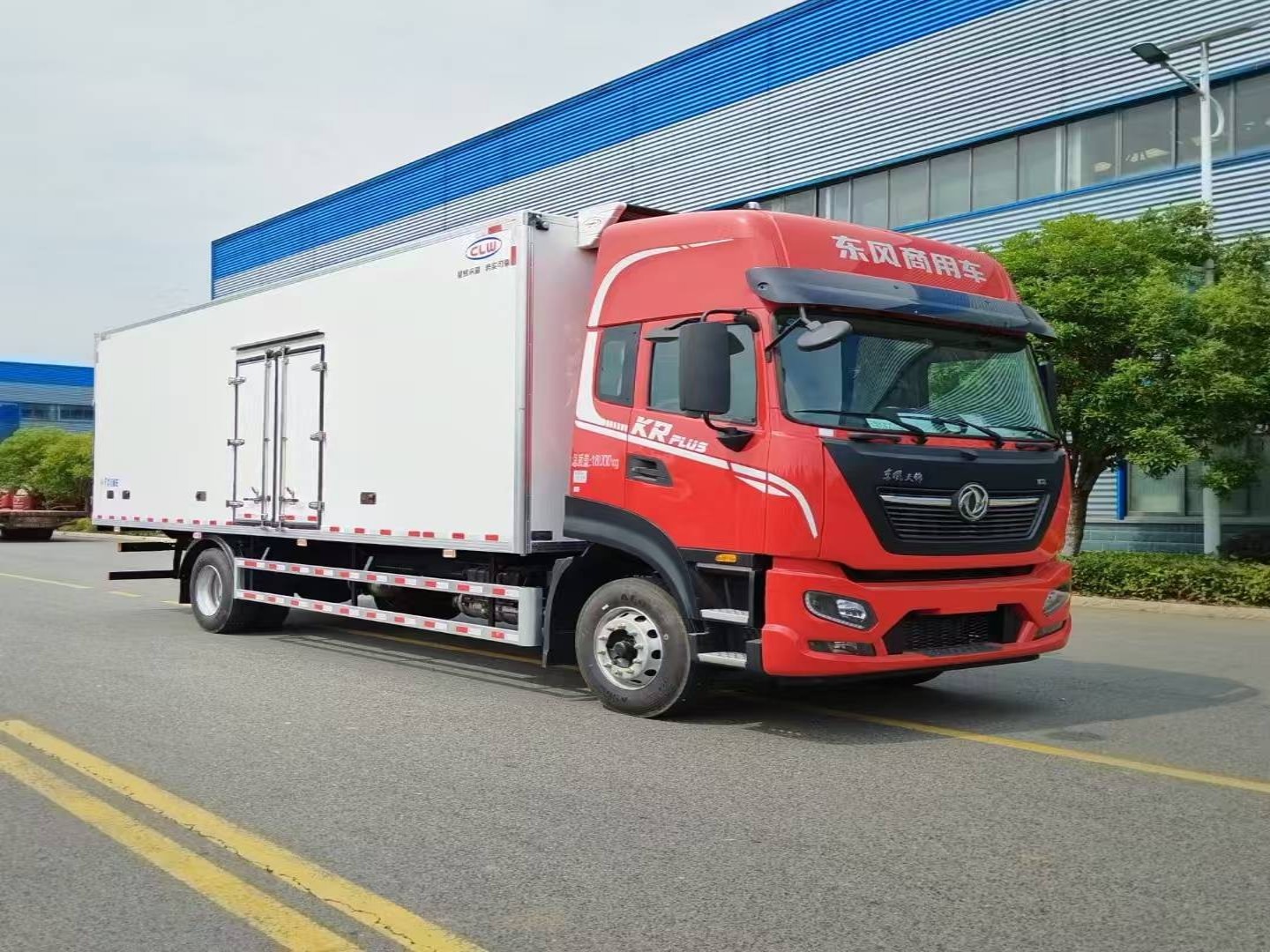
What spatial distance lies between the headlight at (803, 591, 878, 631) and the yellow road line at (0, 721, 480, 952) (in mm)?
2955

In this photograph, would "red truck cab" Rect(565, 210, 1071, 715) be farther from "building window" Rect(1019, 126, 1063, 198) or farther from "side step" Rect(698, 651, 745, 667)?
"building window" Rect(1019, 126, 1063, 198)

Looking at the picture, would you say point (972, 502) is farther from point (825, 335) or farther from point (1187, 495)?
point (1187, 495)

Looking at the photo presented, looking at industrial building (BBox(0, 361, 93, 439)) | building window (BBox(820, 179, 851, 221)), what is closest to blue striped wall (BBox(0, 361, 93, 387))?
industrial building (BBox(0, 361, 93, 439))

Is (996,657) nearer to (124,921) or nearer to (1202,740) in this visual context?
(1202,740)

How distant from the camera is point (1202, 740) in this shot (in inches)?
258

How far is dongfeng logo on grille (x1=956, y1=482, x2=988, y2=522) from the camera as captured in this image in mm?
6570

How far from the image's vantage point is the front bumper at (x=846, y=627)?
6.23 m

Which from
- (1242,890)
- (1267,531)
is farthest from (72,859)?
(1267,531)

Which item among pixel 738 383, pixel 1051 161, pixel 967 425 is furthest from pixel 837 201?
pixel 738 383

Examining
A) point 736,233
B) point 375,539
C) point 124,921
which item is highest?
point 736,233

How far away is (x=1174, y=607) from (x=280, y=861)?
1315cm

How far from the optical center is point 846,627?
6.27 meters

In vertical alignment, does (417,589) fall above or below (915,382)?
below

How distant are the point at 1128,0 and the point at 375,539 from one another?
18.0 meters
